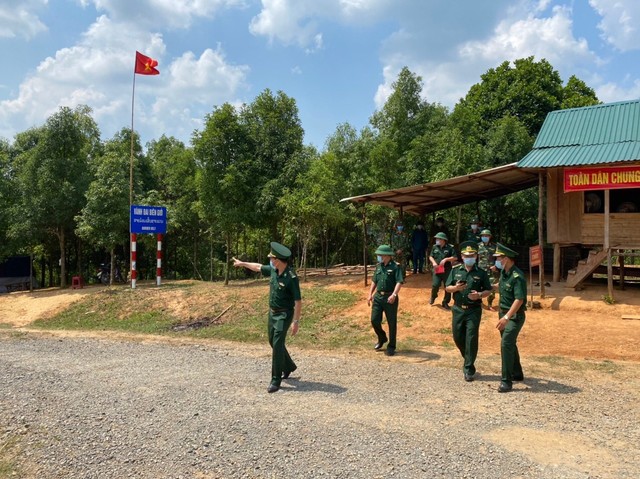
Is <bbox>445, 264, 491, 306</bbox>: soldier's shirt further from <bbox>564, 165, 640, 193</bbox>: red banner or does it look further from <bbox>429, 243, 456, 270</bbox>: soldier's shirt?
<bbox>564, 165, 640, 193</bbox>: red banner

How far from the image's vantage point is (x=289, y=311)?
667 centimetres

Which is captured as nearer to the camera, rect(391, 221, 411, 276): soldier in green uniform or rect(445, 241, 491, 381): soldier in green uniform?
rect(445, 241, 491, 381): soldier in green uniform

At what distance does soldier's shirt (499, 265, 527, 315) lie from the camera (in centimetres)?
637

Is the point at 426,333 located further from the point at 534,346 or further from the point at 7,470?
the point at 7,470

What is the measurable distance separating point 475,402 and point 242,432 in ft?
8.95

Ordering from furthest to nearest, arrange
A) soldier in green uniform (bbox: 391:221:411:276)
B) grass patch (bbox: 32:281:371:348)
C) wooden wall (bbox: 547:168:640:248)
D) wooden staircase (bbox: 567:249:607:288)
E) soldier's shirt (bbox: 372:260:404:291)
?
soldier in green uniform (bbox: 391:221:411:276)
wooden wall (bbox: 547:168:640:248)
wooden staircase (bbox: 567:249:607:288)
grass patch (bbox: 32:281:371:348)
soldier's shirt (bbox: 372:260:404:291)

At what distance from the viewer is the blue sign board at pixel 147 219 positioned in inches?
737

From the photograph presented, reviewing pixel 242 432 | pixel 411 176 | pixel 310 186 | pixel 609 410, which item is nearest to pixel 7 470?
pixel 242 432

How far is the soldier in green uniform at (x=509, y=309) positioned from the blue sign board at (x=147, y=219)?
15136 millimetres

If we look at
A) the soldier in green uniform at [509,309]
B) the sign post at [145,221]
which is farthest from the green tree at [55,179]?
the soldier in green uniform at [509,309]

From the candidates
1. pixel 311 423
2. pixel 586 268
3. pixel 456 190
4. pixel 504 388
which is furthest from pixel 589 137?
pixel 311 423

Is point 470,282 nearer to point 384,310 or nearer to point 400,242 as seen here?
point 384,310

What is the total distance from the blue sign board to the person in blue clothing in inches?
375

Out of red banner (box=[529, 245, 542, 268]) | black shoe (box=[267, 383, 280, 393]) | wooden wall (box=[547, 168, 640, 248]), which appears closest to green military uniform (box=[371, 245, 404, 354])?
black shoe (box=[267, 383, 280, 393])
